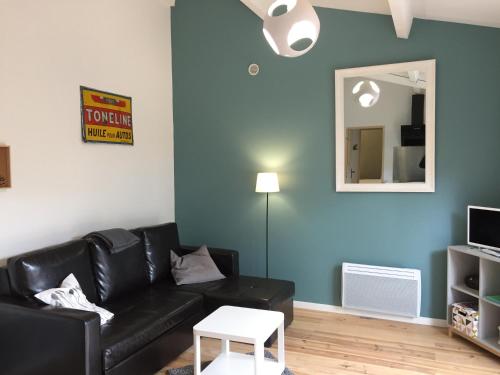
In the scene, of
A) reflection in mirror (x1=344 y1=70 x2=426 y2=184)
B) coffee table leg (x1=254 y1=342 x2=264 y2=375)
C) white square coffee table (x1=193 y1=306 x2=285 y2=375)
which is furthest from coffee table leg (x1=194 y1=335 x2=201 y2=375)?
reflection in mirror (x1=344 y1=70 x2=426 y2=184)

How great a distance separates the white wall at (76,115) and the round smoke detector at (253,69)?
36.8 inches

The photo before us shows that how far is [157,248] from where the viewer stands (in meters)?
3.71

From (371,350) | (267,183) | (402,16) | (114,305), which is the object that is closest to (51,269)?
(114,305)

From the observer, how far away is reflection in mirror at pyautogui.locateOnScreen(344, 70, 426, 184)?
3.55 metres

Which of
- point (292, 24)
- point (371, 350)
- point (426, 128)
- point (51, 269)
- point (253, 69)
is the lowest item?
point (371, 350)

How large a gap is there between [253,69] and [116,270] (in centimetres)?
231

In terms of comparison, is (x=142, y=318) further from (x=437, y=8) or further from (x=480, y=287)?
(x=437, y=8)

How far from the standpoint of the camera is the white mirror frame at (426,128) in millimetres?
3480

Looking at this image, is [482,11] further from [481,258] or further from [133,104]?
[133,104]

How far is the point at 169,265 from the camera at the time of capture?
150 inches

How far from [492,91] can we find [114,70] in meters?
3.19

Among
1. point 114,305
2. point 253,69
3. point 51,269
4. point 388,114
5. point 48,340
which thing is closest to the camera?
point 48,340

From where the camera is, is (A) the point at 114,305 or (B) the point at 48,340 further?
(A) the point at 114,305

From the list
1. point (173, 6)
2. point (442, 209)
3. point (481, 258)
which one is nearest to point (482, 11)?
point (442, 209)
